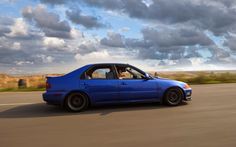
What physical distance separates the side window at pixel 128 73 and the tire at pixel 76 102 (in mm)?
1339

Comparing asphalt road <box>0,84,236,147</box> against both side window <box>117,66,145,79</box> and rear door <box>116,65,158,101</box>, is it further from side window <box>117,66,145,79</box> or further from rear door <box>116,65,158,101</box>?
side window <box>117,66,145,79</box>

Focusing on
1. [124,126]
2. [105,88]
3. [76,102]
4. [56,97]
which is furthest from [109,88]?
[124,126]

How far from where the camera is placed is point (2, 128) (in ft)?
27.2

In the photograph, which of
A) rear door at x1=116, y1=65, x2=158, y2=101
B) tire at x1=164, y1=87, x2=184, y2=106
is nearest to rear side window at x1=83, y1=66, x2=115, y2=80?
rear door at x1=116, y1=65, x2=158, y2=101

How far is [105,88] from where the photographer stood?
34.9 ft

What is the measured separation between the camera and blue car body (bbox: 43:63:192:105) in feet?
34.3

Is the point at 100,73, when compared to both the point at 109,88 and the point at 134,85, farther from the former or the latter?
the point at 134,85

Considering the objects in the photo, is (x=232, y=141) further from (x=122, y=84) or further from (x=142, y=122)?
(x=122, y=84)

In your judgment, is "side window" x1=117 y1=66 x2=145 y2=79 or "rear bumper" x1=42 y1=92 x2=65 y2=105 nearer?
"rear bumper" x1=42 y1=92 x2=65 y2=105

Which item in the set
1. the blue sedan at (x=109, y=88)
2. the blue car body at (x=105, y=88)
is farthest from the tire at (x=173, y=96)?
the blue car body at (x=105, y=88)

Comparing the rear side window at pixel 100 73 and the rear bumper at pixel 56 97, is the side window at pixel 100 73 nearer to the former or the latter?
the rear side window at pixel 100 73

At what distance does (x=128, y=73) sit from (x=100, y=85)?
1041 millimetres

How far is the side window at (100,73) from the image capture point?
10.8 m

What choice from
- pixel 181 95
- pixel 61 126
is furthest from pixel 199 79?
pixel 61 126
